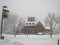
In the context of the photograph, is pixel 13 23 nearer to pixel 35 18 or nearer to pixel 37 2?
pixel 35 18

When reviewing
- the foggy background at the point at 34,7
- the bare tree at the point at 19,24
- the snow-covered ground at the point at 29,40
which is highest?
the foggy background at the point at 34,7

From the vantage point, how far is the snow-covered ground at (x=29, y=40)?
5.61 feet

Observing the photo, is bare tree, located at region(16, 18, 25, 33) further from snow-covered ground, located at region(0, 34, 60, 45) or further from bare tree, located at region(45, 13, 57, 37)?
bare tree, located at region(45, 13, 57, 37)

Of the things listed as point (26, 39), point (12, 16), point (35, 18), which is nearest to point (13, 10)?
point (12, 16)

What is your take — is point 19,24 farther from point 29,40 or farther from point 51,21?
point 51,21

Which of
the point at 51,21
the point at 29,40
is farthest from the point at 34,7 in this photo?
the point at 29,40

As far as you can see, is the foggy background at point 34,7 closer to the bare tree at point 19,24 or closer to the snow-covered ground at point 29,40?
the bare tree at point 19,24

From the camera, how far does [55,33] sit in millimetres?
1782

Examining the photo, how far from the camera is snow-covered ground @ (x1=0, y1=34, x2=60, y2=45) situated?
1.71 meters

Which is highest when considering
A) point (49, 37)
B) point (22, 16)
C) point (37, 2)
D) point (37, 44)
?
point (37, 2)

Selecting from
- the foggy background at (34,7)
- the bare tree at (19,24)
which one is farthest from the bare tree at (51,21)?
the bare tree at (19,24)

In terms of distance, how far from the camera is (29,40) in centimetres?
174

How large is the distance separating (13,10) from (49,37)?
28.7 inches

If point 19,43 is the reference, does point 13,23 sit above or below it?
above
